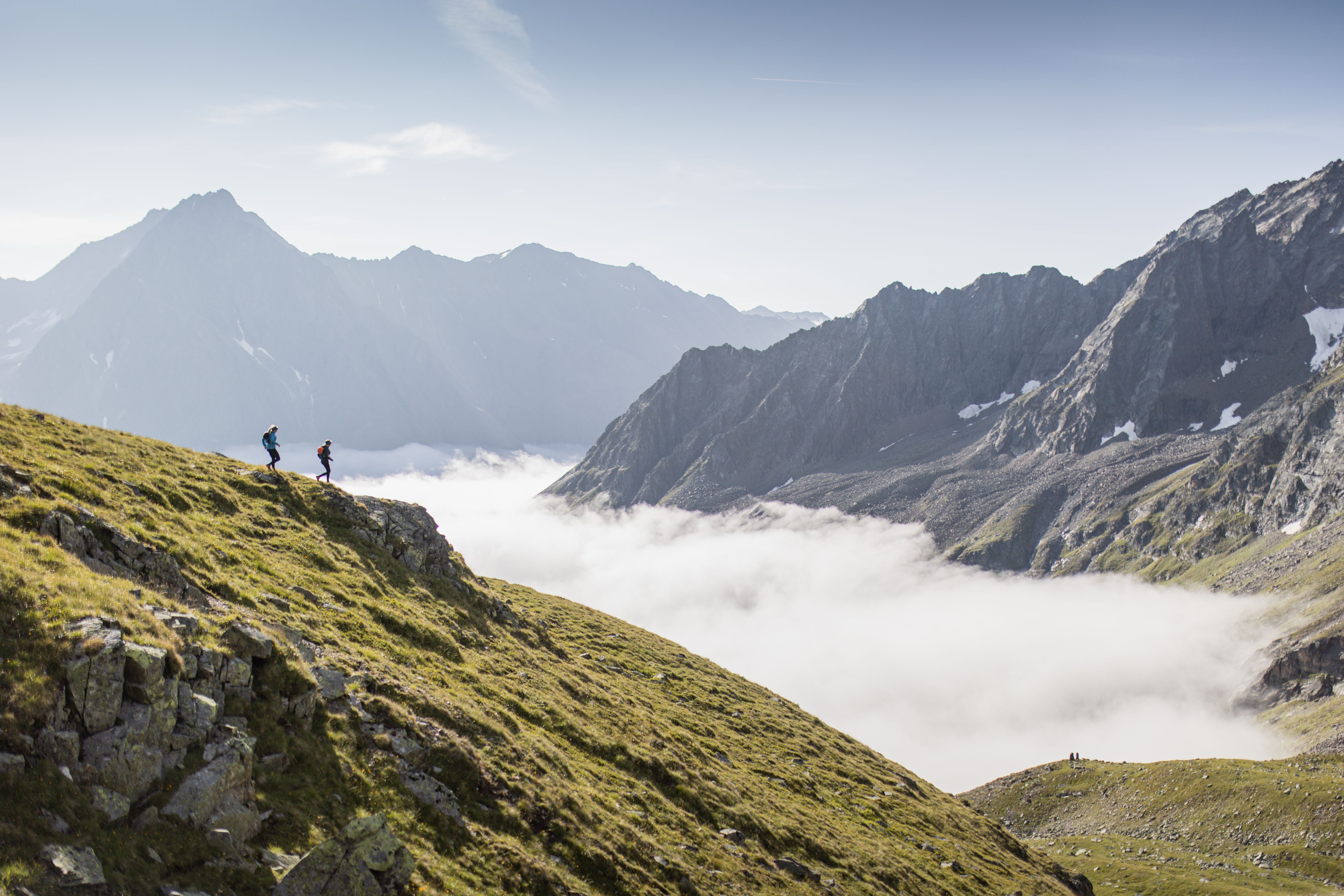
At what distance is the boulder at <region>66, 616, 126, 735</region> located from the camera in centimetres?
1527

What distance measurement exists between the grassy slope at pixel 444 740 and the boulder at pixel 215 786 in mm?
574

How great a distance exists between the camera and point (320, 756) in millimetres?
20094

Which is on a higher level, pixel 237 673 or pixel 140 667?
pixel 140 667

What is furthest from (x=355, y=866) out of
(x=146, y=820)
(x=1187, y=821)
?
(x=1187, y=821)

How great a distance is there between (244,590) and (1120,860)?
288 ft

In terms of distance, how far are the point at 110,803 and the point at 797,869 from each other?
89.4ft

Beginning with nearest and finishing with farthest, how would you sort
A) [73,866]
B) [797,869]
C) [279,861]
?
[73,866]
[279,861]
[797,869]

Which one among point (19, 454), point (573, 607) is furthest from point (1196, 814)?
point (19, 454)

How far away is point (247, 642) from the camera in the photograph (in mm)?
20672

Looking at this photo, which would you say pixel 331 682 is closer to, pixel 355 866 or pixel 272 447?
pixel 355 866

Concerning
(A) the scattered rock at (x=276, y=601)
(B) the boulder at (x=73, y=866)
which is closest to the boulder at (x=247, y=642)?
(A) the scattered rock at (x=276, y=601)

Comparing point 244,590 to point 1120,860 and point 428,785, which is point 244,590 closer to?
point 428,785

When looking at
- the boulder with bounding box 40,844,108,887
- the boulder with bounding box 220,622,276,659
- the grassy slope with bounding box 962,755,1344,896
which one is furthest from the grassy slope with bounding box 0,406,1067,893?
the grassy slope with bounding box 962,755,1344,896

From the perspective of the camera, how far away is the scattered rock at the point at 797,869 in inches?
1229
